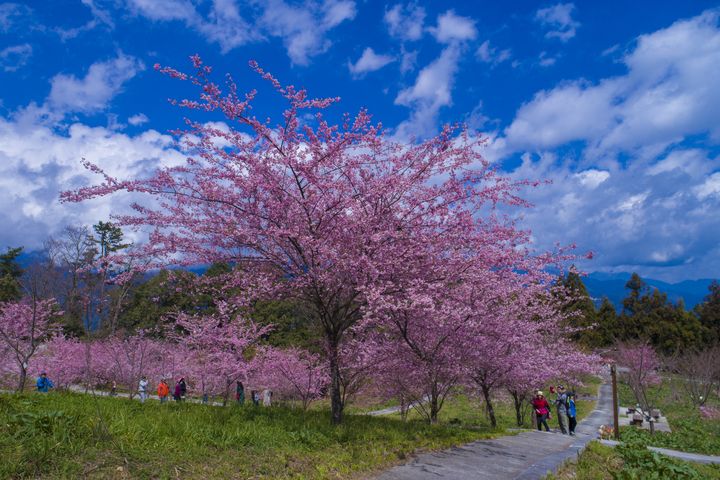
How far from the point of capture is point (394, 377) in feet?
37.1

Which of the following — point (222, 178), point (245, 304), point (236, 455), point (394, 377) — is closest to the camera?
point (236, 455)

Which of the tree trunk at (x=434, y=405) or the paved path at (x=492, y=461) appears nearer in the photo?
the paved path at (x=492, y=461)

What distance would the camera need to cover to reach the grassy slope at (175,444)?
14.5 feet

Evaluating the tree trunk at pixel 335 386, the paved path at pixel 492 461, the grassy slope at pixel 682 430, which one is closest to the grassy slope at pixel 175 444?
the paved path at pixel 492 461

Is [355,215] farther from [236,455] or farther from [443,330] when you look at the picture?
[236,455]

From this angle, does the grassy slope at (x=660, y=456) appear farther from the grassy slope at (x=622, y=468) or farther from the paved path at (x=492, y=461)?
the paved path at (x=492, y=461)

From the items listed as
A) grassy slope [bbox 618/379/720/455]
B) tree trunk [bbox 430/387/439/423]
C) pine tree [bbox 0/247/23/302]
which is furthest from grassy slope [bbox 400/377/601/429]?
pine tree [bbox 0/247/23/302]

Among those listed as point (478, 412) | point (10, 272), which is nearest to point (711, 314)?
point (478, 412)

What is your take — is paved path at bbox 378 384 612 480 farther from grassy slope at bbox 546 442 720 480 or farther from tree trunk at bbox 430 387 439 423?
tree trunk at bbox 430 387 439 423

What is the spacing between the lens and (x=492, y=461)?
7.60 metres

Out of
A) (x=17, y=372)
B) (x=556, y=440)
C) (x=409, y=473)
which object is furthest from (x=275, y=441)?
(x=17, y=372)

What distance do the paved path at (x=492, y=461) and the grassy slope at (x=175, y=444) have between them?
1.42 feet

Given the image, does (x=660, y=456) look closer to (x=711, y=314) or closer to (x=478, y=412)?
(x=478, y=412)

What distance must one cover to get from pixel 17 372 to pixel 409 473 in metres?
24.9
